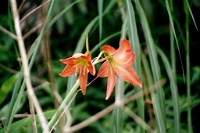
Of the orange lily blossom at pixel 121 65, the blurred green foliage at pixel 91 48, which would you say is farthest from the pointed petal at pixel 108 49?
the blurred green foliage at pixel 91 48

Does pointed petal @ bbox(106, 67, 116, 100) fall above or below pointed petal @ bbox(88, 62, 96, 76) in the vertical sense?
below

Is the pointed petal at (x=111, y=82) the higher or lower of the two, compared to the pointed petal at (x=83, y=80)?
lower

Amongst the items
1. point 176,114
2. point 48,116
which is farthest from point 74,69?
point 176,114

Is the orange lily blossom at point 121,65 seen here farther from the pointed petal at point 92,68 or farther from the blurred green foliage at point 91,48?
the blurred green foliage at point 91,48

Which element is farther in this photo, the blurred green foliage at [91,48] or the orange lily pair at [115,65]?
the blurred green foliage at [91,48]

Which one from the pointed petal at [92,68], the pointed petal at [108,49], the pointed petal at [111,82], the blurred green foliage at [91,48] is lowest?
the pointed petal at [111,82]

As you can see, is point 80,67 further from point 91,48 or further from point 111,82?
point 91,48

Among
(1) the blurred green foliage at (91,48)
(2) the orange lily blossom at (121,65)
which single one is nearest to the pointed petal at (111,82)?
(2) the orange lily blossom at (121,65)

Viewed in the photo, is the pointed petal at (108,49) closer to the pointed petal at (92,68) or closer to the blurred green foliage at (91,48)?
the pointed petal at (92,68)

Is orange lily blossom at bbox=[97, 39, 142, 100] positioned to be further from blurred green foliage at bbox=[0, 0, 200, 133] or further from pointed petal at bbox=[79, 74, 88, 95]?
blurred green foliage at bbox=[0, 0, 200, 133]

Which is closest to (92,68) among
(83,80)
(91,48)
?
(83,80)

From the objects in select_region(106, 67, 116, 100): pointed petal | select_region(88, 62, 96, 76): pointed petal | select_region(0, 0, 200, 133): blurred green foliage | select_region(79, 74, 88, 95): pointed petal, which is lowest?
select_region(106, 67, 116, 100): pointed petal

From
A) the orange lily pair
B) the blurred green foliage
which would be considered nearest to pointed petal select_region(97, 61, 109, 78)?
the orange lily pair
